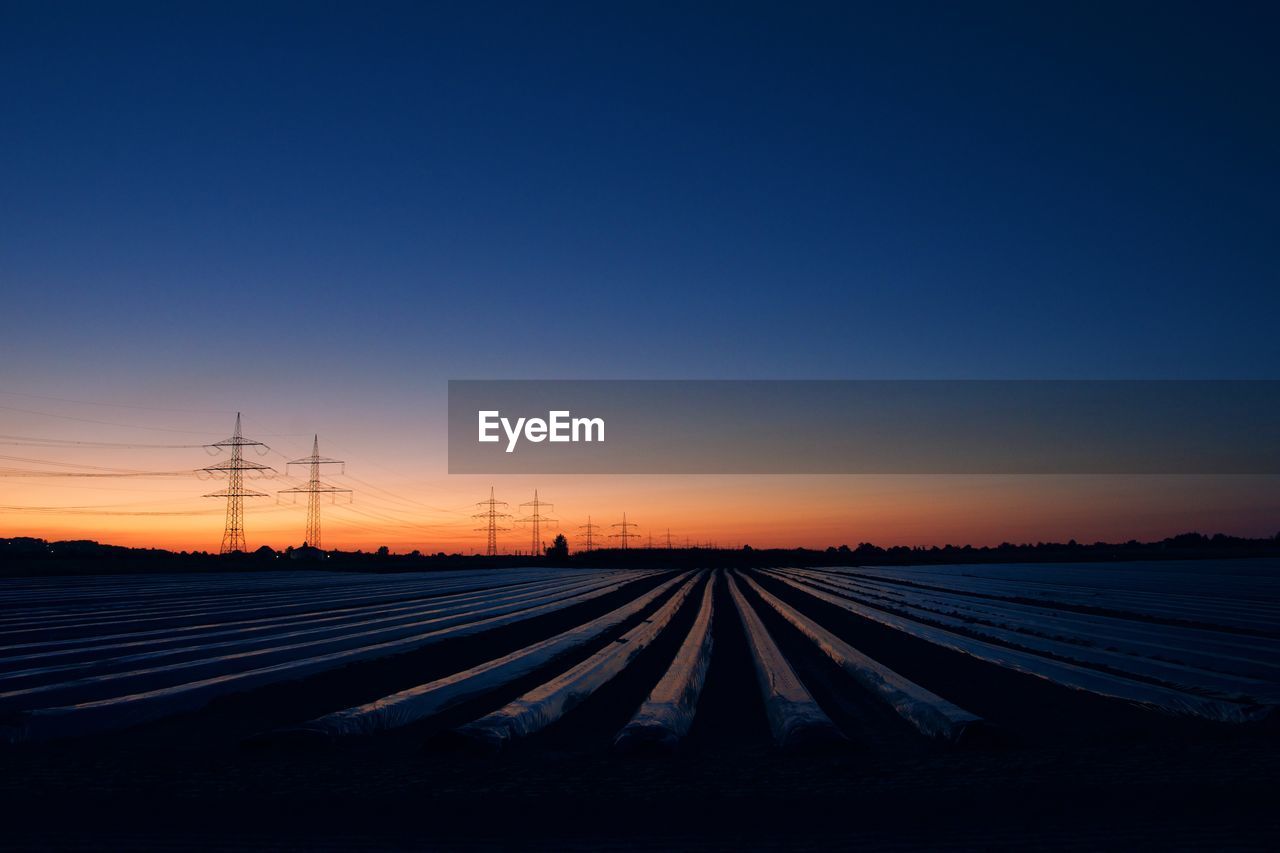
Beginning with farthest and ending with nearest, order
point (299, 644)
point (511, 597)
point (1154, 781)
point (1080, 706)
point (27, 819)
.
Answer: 1. point (511, 597)
2. point (299, 644)
3. point (1080, 706)
4. point (1154, 781)
5. point (27, 819)

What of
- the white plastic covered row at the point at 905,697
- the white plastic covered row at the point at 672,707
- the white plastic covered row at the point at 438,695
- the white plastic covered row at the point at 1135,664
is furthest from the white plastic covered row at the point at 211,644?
the white plastic covered row at the point at 1135,664

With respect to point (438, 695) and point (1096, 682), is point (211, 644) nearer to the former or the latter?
point (438, 695)

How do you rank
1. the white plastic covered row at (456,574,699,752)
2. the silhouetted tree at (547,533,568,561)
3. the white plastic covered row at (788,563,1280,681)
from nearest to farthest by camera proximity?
the white plastic covered row at (456,574,699,752)
the white plastic covered row at (788,563,1280,681)
the silhouetted tree at (547,533,568,561)

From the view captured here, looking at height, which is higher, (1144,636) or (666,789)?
(666,789)

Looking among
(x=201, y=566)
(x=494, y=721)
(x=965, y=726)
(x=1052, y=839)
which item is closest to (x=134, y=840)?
(x=494, y=721)

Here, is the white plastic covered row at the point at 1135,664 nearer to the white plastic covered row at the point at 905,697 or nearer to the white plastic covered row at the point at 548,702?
the white plastic covered row at the point at 905,697

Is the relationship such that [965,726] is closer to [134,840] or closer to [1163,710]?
[1163,710]

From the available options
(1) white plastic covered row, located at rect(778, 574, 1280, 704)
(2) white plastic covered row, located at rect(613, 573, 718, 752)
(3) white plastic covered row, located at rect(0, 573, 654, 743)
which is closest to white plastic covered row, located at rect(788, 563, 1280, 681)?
(1) white plastic covered row, located at rect(778, 574, 1280, 704)

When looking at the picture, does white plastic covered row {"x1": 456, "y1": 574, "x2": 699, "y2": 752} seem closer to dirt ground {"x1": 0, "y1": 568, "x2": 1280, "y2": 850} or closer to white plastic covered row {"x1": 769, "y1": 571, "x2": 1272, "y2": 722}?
dirt ground {"x1": 0, "y1": 568, "x2": 1280, "y2": 850}

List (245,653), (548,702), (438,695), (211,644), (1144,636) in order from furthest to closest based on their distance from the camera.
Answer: (1144,636)
(211,644)
(245,653)
(438,695)
(548,702)

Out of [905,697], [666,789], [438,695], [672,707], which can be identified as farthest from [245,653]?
[905,697]

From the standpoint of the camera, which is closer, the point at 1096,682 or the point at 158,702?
the point at 158,702
